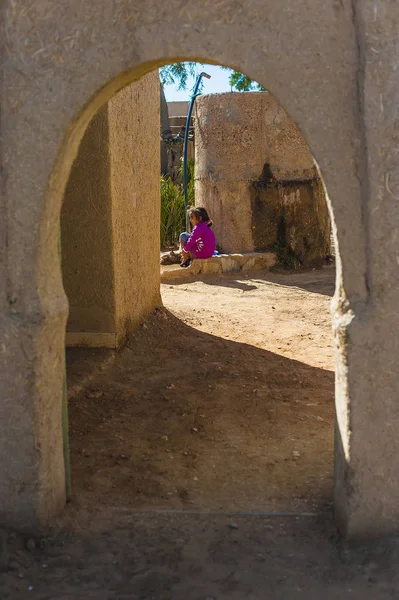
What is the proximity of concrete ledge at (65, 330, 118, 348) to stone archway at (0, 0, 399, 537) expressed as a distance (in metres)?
2.51

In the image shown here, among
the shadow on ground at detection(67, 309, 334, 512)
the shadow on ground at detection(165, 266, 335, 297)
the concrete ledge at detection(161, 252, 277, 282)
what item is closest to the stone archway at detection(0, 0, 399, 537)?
the shadow on ground at detection(67, 309, 334, 512)

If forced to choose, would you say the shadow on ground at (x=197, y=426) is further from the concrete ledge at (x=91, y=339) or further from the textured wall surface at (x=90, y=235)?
the textured wall surface at (x=90, y=235)

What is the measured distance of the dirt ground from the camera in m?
2.87

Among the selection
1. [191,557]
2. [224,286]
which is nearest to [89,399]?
[191,557]

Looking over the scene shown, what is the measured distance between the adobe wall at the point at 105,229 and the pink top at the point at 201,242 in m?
3.44

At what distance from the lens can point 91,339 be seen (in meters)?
5.67

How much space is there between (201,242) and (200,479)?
598cm

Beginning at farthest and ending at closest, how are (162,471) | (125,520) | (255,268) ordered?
(255,268), (162,471), (125,520)

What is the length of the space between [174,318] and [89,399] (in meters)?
1.98

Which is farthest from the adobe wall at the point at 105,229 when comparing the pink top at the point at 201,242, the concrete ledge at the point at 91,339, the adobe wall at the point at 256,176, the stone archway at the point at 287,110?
the adobe wall at the point at 256,176

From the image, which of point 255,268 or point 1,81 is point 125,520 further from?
point 255,268

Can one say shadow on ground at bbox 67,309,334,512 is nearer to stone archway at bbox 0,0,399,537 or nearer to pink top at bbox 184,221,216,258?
stone archway at bbox 0,0,399,537

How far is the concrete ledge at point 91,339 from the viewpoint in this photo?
18.5 feet

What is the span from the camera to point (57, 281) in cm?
319
